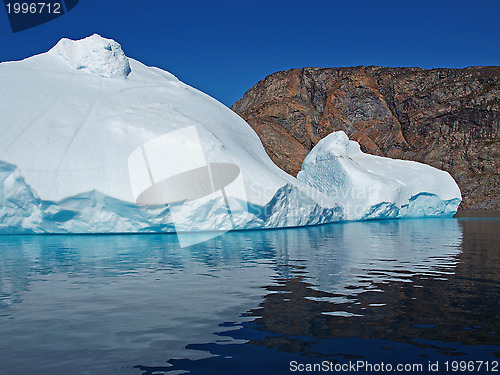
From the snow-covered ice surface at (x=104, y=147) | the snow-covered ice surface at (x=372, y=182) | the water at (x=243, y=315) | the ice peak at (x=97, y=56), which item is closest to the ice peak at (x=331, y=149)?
the snow-covered ice surface at (x=372, y=182)

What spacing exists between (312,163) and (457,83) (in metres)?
67.7

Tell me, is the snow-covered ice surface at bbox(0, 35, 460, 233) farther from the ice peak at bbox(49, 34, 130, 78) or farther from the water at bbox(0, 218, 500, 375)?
the water at bbox(0, 218, 500, 375)

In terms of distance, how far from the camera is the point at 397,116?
86.6m

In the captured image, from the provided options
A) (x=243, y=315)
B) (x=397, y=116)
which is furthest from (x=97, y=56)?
(x=397, y=116)

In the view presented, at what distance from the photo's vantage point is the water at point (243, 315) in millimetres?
3488

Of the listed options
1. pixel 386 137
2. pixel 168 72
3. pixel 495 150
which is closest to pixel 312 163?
pixel 168 72

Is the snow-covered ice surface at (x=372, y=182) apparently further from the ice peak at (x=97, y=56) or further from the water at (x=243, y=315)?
the water at (x=243, y=315)

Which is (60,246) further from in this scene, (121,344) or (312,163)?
(312,163)

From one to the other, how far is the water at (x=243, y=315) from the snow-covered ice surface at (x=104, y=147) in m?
7.17

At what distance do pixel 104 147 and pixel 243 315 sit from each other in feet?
44.6

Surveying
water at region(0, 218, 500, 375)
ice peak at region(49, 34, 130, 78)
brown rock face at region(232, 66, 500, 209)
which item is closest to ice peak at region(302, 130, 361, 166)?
ice peak at region(49, 34, 130, 78)

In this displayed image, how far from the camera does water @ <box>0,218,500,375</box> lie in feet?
11.4

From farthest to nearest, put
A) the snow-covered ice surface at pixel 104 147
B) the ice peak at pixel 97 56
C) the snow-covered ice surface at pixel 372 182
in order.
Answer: the snow-covered ice surface at pixel 372 182 < the ice peak at pixel 97 56 < the snow-covered ice surface at pixel 104 147

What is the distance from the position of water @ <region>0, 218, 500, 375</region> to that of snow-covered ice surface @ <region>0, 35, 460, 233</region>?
7166mm
